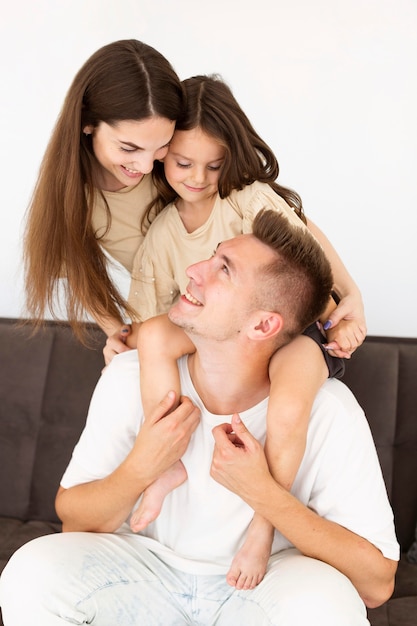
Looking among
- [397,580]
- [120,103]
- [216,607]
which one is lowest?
[397,580]

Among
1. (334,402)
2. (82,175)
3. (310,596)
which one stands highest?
(82,175)

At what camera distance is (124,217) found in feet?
8.07

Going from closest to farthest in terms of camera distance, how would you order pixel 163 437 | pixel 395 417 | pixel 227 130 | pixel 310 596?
pixel 310 596 → pixel 163 437 → pixel 227 130 → pixel 395 417

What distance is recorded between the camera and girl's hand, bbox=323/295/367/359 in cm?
204

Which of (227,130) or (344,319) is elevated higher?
(227,130)

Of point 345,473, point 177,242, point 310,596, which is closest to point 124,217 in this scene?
point 177,242

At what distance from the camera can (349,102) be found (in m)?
2.90

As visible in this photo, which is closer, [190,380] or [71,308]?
[190,380]

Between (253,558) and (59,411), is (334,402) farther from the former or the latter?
(59,411)

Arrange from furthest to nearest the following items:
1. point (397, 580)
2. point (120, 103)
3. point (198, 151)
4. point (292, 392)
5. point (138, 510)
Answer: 1. point (397, 580)
2. point (198, 151)
3. point (120, 103)
4. point (138, 510)
5. point (292, 392)

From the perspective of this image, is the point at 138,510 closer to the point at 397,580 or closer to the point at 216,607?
the point at 216,607

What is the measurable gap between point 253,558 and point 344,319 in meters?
0.63

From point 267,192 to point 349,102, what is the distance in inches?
30.9

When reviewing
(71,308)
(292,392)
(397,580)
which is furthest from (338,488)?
(71,308)
